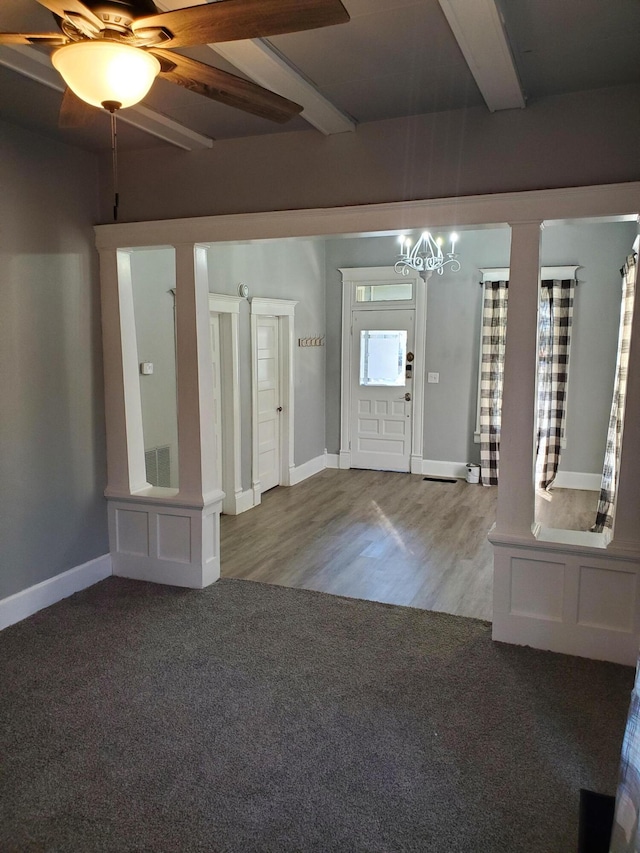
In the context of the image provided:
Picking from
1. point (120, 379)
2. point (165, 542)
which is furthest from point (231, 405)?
point (165, 542)

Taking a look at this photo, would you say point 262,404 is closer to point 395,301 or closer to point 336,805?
point 395,301

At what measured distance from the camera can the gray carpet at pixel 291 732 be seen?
6.55 feet

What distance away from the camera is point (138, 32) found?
5.00 feet

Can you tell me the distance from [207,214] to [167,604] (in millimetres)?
2272

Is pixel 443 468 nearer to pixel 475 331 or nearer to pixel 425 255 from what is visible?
pixel 475 331

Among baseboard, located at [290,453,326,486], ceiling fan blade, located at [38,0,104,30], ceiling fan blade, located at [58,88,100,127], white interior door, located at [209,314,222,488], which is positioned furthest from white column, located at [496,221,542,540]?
baseboard, located at [290,453,326,486]

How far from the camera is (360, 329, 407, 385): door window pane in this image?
24.1 feet

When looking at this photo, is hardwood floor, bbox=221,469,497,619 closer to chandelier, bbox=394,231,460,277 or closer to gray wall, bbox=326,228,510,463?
gray wall, bbox=326,228,510,463

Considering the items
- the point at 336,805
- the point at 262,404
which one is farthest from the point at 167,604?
the point at 262,404

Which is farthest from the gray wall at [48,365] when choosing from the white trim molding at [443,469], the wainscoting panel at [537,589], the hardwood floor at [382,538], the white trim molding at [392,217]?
the white trim molding at [443,469]

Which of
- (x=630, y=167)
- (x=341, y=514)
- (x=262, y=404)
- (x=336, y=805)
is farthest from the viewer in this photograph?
(x=262, y=404)

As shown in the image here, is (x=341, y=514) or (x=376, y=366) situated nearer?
(x=341, y=514)

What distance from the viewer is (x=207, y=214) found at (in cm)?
358

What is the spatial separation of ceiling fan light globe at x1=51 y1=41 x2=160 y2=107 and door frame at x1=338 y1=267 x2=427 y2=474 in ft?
18.8
